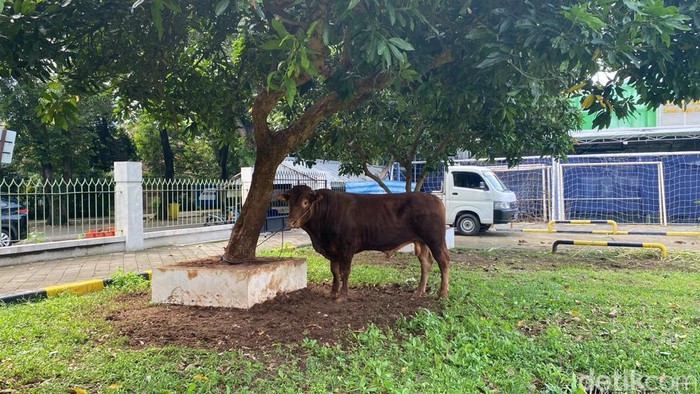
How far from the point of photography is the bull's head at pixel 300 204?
16.8 feet

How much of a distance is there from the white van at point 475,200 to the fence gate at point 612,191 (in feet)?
16.0

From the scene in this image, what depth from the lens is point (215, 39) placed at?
5367 millimetres

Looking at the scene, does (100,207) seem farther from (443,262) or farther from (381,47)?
(381,47)

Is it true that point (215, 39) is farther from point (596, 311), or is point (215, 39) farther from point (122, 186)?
point (122, 186)

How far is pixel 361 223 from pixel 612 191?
52.0ft

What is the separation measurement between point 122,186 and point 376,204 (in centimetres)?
692

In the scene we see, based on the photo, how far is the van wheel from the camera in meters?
14.6

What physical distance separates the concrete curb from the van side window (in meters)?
10.4

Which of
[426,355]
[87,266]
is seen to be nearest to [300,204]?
[426,355]

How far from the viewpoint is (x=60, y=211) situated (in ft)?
31.0

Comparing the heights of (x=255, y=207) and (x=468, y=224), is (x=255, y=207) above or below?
above

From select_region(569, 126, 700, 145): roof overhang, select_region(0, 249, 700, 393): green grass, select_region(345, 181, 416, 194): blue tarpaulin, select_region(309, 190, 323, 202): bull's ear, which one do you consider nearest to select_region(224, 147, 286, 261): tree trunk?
select_region(309, 190, 323, 202): bull's ear

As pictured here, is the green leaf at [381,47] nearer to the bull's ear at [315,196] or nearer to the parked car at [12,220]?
the bull's ear at [315,196]

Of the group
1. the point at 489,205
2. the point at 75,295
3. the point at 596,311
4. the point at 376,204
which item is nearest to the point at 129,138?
the point at 489,205
